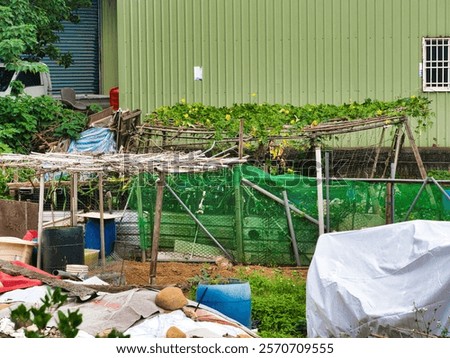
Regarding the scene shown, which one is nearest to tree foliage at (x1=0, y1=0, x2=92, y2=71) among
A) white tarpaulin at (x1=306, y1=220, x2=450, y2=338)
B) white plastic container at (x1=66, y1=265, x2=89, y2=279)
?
white plastic container at (x1=66, y1=265, x2=89, y2=279)

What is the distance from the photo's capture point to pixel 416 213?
18531 mm

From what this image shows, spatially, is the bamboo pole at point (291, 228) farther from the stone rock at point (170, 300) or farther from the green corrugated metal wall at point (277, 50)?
the green corrugated metal wall at point (277, 50)

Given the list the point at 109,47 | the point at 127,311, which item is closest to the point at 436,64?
the point at 109,47

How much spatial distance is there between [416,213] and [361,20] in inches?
416

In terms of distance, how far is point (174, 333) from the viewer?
1259 centimetres

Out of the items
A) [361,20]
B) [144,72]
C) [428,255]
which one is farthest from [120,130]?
[428,255]

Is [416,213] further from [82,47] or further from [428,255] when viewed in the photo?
[82,47]

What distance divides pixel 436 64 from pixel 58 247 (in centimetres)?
1341

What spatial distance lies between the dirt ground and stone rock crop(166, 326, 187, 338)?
5.37 m

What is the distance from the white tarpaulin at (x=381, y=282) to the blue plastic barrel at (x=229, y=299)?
101 centimetres

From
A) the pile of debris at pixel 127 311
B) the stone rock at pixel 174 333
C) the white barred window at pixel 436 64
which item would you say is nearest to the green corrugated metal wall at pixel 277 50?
the white barred window at pixel 436 64

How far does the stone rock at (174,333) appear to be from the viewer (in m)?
12.5

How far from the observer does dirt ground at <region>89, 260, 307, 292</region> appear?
18578 mm

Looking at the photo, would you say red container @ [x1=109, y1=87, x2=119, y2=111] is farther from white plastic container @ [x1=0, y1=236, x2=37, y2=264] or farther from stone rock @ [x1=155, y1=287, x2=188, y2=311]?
stone rock @ [x1=155, y1=287, x2=188, y2=311]
